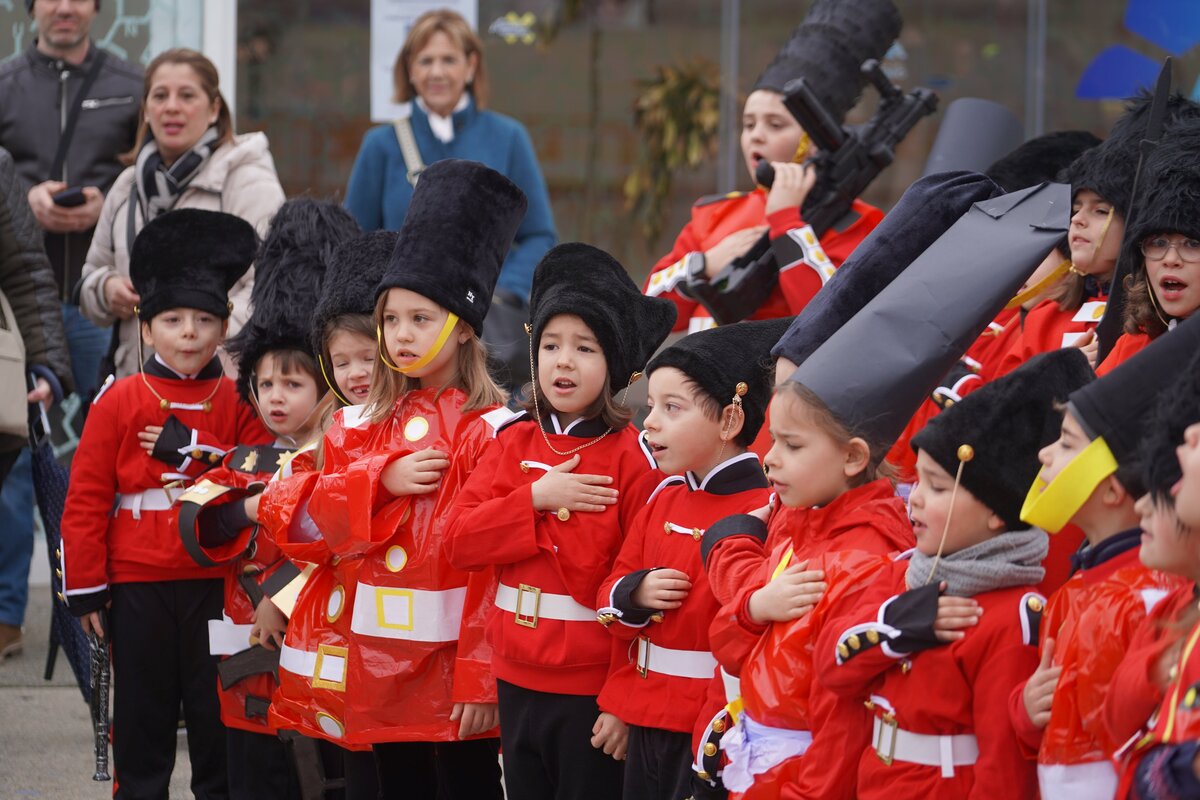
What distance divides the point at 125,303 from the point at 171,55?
95 centimetres

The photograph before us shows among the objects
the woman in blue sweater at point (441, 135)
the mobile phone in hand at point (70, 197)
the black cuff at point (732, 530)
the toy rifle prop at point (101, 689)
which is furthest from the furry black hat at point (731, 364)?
the mobile phone in hand at point (70, 197)

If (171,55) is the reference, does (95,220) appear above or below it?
below

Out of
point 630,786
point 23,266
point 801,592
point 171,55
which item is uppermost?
point 171,55

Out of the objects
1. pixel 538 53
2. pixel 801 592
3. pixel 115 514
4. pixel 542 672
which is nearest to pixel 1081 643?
pixel 801 592

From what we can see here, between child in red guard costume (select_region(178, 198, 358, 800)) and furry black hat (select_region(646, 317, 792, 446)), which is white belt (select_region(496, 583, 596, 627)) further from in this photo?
child in red guard costume (select_region(178, 198, 358, 800))

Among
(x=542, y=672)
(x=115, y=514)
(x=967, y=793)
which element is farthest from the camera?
(x=115, y=514)

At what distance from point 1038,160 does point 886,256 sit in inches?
55.9

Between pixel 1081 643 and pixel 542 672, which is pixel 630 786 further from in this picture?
pixel 1081 643

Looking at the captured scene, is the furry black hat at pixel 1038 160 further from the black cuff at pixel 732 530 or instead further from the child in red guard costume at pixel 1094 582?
the child in red guard costume at pixel 1094 582

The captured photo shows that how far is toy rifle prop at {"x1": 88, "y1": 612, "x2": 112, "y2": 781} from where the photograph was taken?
4.85m

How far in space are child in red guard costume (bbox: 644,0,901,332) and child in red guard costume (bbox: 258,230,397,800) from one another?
1.06 metres

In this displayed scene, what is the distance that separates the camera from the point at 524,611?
3775 mm

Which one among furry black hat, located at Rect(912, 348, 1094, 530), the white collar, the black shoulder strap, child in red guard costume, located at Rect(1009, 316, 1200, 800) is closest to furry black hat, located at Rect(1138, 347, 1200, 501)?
child in red guard costume, located at Rect(1009, 316, 1200, 800)

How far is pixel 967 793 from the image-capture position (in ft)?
9.34
